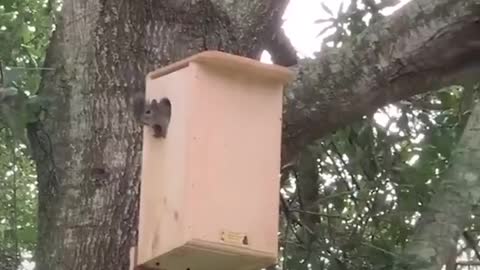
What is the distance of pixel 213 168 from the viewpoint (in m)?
1.32

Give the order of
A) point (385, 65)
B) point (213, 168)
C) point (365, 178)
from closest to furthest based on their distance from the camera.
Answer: point (213, 168)
point (385, 65)
point (365, 178)

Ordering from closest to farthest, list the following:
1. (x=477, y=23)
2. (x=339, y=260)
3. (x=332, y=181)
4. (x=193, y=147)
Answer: (x=193, y=147), (x=477, y=23), (x=339, y=260), (x=332, y=181)

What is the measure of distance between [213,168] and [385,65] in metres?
0.47

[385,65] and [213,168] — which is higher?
[385,65]

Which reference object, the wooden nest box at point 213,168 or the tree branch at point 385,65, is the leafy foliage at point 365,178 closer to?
the tree branch at point 385,65

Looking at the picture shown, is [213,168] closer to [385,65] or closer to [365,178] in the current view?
[385,65]

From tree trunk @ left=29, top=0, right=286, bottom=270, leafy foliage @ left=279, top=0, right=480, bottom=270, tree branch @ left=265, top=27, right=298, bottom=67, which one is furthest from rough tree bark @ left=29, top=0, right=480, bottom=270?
leafy foliage @ left=279, top=0, right=480, bottom=270

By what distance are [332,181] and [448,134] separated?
0.33 meters

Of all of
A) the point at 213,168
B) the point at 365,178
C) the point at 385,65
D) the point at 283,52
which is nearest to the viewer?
the point at 213,168

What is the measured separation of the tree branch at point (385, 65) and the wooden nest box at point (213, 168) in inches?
10.9

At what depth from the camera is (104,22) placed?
1.54m

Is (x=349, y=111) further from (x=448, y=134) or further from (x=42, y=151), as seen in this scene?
(x=448, y=134)

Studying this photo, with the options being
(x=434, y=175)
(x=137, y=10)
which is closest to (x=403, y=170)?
(x=434, y=175)

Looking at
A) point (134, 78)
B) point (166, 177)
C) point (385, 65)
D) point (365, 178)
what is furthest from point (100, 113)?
point (365, 178)
